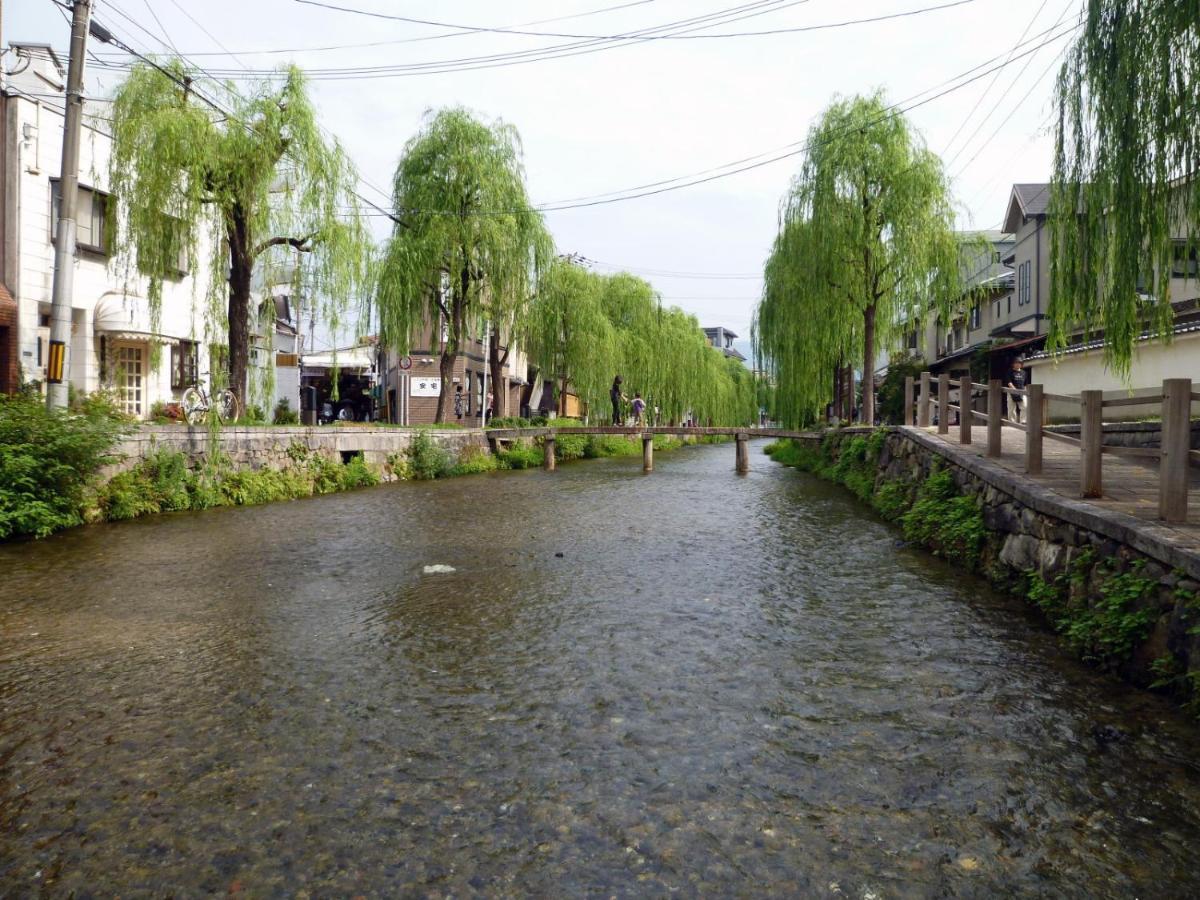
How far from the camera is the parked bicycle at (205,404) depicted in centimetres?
1444

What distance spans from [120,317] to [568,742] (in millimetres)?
16593

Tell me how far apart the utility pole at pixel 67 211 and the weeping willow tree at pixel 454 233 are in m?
10.7

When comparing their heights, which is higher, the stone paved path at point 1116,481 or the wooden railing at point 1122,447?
the wooden railing at point 1122,447

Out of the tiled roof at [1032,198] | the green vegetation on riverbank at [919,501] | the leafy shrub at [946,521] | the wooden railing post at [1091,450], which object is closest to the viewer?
the wooden railing post at [1091,450]

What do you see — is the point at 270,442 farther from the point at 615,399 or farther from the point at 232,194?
the point at 615,399

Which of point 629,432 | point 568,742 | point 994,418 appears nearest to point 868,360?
point 629,432

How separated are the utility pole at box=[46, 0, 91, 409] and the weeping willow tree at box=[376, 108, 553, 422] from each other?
35.1ft

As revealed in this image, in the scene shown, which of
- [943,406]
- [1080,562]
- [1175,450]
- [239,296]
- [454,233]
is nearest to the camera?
[1175,450]

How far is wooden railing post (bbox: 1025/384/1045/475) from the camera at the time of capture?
810 cm

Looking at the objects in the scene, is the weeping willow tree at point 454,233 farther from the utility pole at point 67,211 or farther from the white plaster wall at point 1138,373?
the white plaster wall at point 1138,373

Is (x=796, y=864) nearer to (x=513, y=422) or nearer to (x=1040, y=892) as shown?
(x=1040, y=892)

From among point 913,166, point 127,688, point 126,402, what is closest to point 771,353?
point 913,166

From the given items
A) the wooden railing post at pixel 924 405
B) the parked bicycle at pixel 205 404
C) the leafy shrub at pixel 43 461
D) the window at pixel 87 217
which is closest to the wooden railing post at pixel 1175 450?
the wooden railing post at pixel 924 405

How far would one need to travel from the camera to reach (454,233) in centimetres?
2258
